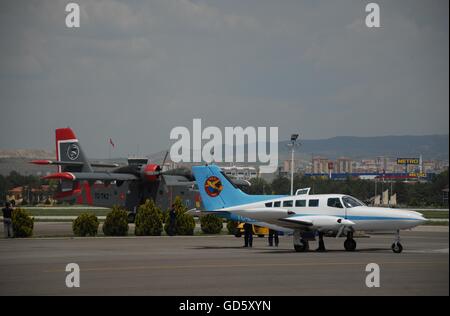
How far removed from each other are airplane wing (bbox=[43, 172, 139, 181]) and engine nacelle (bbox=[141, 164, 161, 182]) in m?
0.79

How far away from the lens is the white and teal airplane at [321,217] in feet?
87.9

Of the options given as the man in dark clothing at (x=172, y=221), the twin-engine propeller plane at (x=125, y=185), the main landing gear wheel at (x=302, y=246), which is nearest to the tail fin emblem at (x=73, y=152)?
the twin-engine propeller plane at (x=125, y=185)

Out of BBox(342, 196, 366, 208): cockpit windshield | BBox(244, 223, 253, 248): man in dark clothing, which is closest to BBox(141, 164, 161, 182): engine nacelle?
BBox(244, 223, 253, 248): man in dark clothing

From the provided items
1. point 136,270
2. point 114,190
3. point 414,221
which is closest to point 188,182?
point 114,190

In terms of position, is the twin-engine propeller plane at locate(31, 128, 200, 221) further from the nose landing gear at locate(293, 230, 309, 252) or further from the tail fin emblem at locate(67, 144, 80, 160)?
the nose landing gear at locate(293, 230, 309, 252)

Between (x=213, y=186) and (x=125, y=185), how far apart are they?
25.0 m

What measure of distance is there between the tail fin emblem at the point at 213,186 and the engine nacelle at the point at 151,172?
22621 millimetres

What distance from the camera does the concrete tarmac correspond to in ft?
52.5

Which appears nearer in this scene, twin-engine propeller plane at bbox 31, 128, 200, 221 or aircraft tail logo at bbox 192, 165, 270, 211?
aircraft tail logo at bbox 192, 165, 270, 211

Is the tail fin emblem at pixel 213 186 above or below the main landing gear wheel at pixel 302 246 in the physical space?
above

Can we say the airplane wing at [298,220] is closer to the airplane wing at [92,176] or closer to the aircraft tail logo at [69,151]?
the airplane wing at [92,176]

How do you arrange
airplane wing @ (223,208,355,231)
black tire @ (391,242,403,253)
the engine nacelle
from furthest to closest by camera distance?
the engine nacelle
airplane wing @ (223,208,355,231)
black tire @ (391,242,403,253)

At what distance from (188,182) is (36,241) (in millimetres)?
21332

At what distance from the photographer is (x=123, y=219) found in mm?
39719
